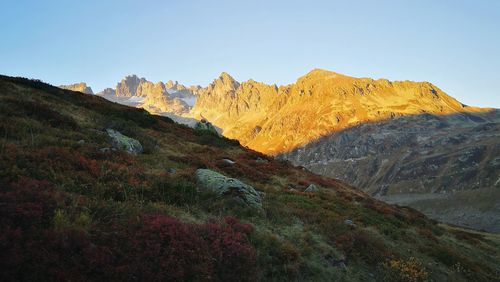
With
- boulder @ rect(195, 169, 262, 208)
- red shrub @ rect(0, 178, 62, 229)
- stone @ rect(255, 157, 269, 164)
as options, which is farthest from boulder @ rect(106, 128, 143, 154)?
stone @ rect(255, 157, 269, 164)

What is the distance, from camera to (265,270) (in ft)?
37.9

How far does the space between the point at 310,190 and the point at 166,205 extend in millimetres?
16121

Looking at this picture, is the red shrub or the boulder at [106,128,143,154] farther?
the boulder at [106,128,143,154]

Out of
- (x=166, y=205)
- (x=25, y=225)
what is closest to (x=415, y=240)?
(x=166, y=205)

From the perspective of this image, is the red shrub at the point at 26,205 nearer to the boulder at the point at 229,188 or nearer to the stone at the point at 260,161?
the boulder at the point at 229,188

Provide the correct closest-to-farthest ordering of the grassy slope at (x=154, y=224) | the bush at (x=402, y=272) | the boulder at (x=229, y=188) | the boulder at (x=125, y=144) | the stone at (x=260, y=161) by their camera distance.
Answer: the grassy slope at (x=154, y=224) → the bush at (x=402, y=272) → the boulder at (x=229, y=188) → the boulder at (x=125, y=144) → the stone at (x=260, y=161)

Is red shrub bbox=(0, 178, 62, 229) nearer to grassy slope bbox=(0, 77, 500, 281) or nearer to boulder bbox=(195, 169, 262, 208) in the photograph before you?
grassy slope bbox=(0, 77, 500, 281)

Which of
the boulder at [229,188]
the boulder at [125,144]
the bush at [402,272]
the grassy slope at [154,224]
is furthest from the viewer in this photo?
the boulder at [125,144]

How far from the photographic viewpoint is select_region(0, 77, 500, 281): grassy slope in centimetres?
873

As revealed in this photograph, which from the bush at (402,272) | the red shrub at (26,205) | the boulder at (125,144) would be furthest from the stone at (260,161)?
the red shrub at (26,205)

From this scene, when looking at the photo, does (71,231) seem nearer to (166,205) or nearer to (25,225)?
(25,225)

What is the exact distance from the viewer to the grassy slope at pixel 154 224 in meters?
8.73

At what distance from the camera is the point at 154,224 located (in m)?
10.4

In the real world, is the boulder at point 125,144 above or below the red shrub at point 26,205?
above
